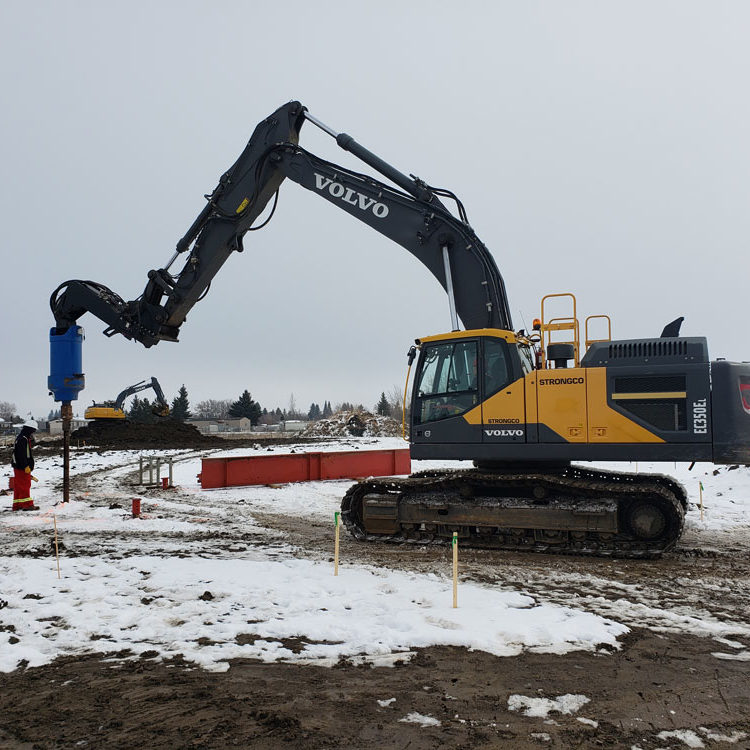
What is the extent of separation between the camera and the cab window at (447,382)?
9.38 m

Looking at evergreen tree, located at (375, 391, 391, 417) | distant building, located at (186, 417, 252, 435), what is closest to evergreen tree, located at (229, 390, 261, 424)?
distant building, located at (186, 417, 252, 435)

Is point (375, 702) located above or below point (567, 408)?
below

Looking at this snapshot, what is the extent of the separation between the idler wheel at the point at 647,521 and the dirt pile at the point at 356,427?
39856 millimetres

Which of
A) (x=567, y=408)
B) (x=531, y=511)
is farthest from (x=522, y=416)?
(x=531, y=511)

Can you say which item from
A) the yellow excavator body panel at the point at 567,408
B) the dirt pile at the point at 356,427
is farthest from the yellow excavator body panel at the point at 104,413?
the yellow excavator body panel at the point at 567,408

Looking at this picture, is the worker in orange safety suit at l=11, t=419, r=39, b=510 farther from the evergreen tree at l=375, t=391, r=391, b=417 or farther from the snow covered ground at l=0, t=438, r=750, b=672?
the evergreen tree at l=375, t=391, r=391, b=417

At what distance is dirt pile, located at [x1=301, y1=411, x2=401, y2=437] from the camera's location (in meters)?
49.9

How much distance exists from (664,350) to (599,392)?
108 centimetres

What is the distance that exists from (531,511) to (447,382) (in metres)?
2.29

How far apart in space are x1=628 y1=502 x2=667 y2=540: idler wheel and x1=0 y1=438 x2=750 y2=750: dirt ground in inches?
97.7

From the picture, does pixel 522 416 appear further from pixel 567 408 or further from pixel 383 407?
pixel 383 407

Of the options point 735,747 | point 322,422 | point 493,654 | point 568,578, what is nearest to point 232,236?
point 568,578

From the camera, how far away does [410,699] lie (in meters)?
4.33

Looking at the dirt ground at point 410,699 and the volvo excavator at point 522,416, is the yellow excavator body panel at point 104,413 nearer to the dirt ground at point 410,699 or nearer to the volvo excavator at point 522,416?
the volvo excavator at point 522,416
